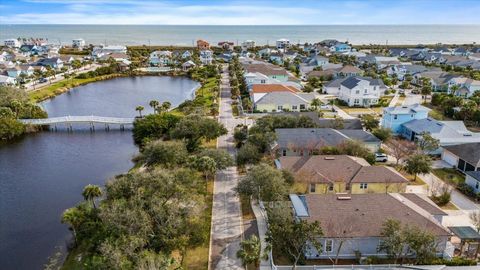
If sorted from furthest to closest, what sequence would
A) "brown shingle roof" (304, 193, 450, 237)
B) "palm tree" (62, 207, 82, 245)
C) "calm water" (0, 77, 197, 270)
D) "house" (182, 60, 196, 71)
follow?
"house" (182, 60, 196, 71) < "calm water" (0, 77, 197, 270) < "palm tree" (62, 207, 82, 245) < "brown shingle roof" (304, 193, 450, 237)

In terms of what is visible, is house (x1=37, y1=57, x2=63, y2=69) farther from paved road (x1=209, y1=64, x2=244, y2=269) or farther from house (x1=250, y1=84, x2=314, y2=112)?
paved road (x1=209, y1=64, x2=244, y2=269)

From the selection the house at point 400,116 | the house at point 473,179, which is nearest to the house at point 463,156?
Answer: the house at point 473,179

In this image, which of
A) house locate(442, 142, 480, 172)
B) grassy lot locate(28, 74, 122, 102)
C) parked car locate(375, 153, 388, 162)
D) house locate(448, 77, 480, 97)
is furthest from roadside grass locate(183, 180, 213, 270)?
Result: house locate(448, 77, 480, 97)

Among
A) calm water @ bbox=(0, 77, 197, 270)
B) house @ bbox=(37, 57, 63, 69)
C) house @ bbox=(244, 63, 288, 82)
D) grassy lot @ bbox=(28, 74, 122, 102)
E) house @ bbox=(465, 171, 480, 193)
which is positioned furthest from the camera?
house @ bbox=(37, 57, 63, 69)

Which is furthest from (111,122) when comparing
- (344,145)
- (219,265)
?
(219,265)

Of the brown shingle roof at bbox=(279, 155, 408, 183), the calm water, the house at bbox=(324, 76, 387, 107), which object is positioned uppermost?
the house at bbox=(324, 76, 387, 107)

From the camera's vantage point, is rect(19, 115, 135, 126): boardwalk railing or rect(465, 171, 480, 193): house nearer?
rect(465, 171, 480, 193): house
